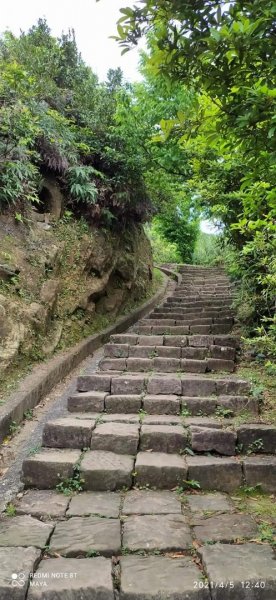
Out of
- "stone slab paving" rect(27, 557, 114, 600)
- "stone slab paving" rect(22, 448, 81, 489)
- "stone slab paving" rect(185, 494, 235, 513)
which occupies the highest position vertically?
"stone slab paving" rect(22, 448, 81, 489)

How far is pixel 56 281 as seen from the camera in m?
5.51

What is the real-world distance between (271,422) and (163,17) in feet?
11.2

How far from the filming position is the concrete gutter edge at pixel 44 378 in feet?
12.2

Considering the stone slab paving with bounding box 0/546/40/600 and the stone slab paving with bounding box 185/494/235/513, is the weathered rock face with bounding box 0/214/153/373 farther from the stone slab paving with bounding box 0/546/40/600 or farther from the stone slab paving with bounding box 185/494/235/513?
the stone slab paving with bounding box 185/494/235/513

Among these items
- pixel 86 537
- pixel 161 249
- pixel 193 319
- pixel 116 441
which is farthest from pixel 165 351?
pixel 161 249

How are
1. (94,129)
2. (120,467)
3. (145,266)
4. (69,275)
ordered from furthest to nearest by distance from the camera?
(145,266)
(94,129)
(69,275)
(120,467)

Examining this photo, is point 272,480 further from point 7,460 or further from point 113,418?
point 7,460

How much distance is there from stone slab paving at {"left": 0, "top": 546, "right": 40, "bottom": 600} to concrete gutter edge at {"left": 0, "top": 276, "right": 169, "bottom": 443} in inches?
58.5

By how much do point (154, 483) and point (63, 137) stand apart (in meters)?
5.38

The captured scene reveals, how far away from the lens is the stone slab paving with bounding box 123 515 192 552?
7.41 ft

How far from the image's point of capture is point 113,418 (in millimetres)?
3793

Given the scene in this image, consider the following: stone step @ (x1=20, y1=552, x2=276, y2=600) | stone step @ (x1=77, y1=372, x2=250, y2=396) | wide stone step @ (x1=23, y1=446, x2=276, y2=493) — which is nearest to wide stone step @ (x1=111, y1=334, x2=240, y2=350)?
stone step @ (x1=77, y1=372, x2=250, y2=396)

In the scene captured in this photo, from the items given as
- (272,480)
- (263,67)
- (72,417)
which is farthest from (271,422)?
(263,67)

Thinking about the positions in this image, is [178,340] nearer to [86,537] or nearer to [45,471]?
[45,471]
